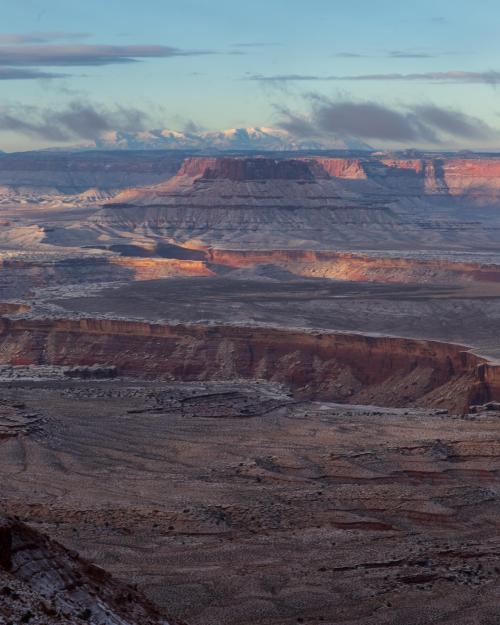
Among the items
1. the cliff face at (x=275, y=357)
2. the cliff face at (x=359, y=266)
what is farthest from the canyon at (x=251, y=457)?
the cliff face at (x=359, y=266)

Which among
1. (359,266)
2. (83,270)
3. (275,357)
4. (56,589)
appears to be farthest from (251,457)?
(359,266)

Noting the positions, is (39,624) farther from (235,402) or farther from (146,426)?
(235,402)

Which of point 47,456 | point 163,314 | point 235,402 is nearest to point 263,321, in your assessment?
point 163,314

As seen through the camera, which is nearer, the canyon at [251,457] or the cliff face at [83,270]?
the canyon at [251,457]

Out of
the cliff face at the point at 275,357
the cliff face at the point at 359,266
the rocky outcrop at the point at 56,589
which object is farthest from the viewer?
the cliff face at the point at 359,266

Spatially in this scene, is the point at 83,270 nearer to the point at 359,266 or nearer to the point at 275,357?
the point at 359,266

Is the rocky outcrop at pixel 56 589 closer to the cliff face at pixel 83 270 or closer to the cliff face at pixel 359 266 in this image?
the cliff face at pixel 83 270

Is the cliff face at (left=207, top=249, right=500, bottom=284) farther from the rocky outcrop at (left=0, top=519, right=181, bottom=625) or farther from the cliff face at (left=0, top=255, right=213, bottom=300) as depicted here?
the rocky outcrop at (left=0, top=519, right=181, bottom=625)

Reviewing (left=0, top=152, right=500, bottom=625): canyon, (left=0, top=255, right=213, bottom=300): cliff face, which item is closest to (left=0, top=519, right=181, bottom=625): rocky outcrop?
(left=0, top=152, right=500, bottom=625): canyon
